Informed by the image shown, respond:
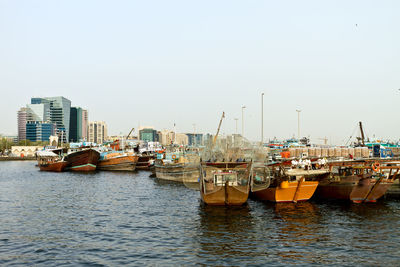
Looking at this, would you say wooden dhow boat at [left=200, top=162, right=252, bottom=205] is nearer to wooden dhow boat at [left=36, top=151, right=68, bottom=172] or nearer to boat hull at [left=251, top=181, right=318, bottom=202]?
boat hull at [left=251, top=181, right=318, bottom=202]

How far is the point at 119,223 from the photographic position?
2939 cm

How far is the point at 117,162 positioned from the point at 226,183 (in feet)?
222

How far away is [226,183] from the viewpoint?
1309 inches

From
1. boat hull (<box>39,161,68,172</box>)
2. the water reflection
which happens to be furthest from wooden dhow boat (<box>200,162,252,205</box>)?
boat hull (<box>39,161,68,172</box>)

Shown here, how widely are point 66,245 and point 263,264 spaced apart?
40.2 ft

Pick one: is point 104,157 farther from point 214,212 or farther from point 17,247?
point 17,247

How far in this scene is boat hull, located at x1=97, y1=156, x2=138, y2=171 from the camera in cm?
9512

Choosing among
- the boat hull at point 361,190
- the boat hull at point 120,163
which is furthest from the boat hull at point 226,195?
the boat hull at point 120,163

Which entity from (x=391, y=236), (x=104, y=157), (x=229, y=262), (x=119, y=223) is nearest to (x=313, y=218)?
(x=391, y=236)

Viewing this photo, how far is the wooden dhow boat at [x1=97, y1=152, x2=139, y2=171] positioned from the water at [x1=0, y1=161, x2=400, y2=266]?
179 ft

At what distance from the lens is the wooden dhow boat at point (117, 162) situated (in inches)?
3748

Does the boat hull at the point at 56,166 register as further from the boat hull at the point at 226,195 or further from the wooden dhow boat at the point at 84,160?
the boat hull at the point at 226,195

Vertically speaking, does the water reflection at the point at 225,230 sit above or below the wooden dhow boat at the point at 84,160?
below

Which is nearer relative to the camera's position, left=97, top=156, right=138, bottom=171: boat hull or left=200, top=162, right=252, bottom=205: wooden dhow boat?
left=200, top=162, right=252, bottom=205: wooden dhow boat
